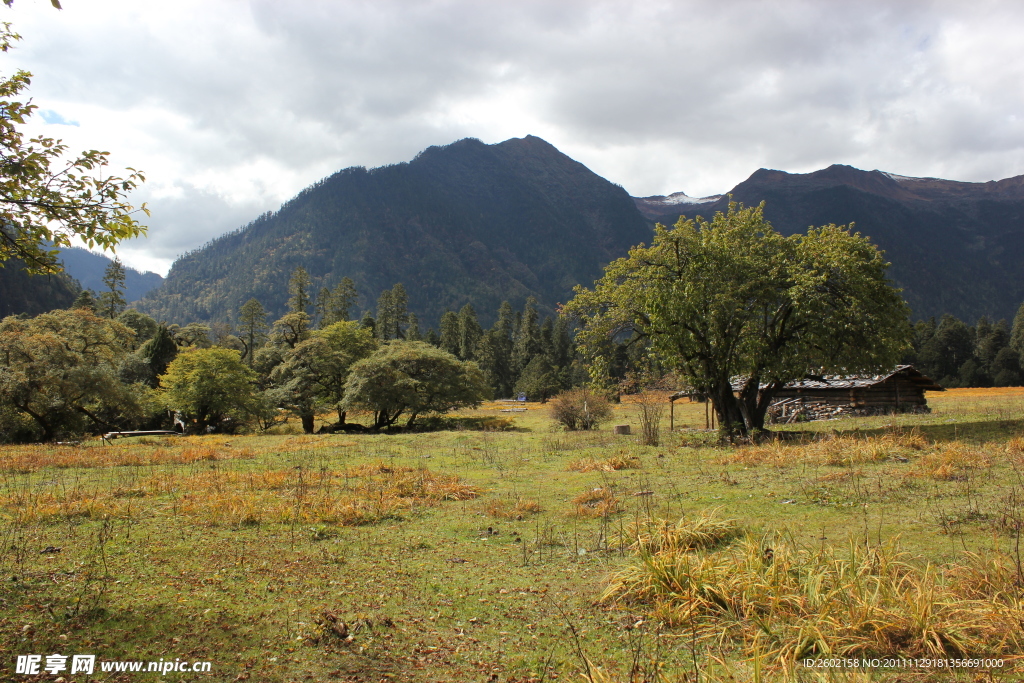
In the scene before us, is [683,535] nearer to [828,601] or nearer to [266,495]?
[828,601]

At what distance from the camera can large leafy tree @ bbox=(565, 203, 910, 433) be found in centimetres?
1875

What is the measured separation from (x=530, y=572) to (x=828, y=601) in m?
3.43

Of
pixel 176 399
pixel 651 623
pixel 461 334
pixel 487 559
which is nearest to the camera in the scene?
pixel 651 623

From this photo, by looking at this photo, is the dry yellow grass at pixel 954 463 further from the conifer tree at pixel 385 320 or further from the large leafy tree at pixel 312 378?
the conifer tree at pixel 385 320

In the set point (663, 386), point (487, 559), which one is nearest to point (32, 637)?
point (487, 559)

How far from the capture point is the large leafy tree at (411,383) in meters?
37.3

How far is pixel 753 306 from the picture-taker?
20.0 m

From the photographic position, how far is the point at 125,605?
5.72m

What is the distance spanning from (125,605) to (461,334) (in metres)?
84.8

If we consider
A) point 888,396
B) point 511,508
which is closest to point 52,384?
point 511,508

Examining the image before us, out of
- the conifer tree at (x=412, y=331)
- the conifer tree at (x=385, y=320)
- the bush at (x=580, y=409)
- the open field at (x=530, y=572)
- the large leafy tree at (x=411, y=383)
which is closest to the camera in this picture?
the open field at (x=530, y=572)

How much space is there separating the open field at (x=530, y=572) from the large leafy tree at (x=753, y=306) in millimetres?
6382

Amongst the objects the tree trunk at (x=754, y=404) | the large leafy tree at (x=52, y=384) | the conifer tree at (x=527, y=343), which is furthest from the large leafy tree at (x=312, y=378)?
the conifer tree at (x=527, y=343)

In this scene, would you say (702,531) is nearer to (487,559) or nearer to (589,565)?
Answer: (589,565)
